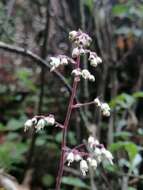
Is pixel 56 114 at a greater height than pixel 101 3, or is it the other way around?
pixel 101 3

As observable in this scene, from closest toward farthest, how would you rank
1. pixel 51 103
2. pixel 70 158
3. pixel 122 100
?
1. pixel 70 158
2. pixel 122 100
3. pixel 51 103

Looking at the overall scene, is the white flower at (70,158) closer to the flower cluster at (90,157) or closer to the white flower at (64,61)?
the flower cluster at (90,157)

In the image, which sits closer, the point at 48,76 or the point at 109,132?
the point at 109,132

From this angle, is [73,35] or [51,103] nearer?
[73,35]

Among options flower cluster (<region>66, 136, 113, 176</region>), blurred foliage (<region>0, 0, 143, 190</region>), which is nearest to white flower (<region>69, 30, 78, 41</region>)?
flower cluster (<region>66, 136, 113, 176</region>)

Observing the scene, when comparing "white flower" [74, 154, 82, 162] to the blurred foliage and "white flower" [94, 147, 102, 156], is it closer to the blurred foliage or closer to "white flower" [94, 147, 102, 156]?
"white flower" [94, 147, 102, 156]

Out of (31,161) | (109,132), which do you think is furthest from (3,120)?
(109,132)

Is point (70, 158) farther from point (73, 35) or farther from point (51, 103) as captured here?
point (51, 103)

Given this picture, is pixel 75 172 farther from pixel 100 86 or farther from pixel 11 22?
pixel 11 22

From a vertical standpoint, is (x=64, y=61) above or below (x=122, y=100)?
below

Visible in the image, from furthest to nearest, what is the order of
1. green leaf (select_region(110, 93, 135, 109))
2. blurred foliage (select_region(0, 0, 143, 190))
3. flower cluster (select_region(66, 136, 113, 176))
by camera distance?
blurred foliage (select_region(0, 0, 143, 190)) → green leaf (select_region(110, 93, 135, 109)) → flower cluster (select_region(66, 136, 113, 176))

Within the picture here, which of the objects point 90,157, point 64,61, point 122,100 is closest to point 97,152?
point 90,157
